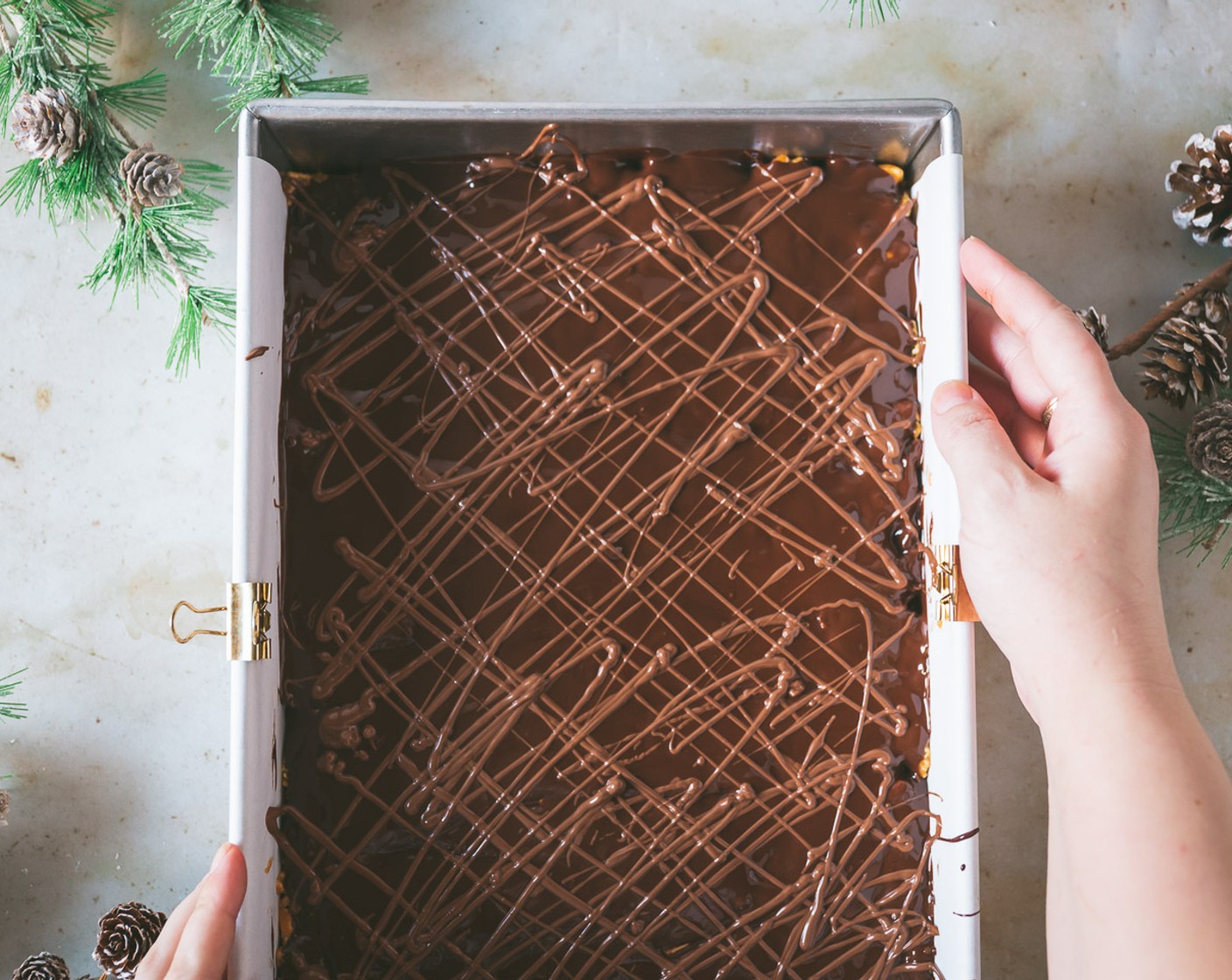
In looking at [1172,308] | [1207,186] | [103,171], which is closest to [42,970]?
[103,171]

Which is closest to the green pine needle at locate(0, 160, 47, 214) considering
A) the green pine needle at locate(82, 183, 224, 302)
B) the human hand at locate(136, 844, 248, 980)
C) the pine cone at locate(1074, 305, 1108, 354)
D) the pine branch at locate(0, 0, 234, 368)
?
the pine branch at locate(0, 0, 234, 368)

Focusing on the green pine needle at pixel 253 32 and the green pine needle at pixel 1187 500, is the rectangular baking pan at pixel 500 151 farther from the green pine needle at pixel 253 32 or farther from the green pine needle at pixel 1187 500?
the green pine needle at pixel 1187 500

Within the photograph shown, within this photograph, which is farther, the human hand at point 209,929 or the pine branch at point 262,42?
the pine branch at point 262,42

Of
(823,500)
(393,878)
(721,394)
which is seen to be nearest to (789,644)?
(823,500)

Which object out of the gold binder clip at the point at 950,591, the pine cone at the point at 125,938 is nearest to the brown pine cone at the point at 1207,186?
the gold binder clip at the point at 950,591

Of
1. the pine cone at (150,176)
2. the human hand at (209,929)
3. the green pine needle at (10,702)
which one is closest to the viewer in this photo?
the human hand at (209,929)

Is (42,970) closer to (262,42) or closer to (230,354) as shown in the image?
(230,354)
